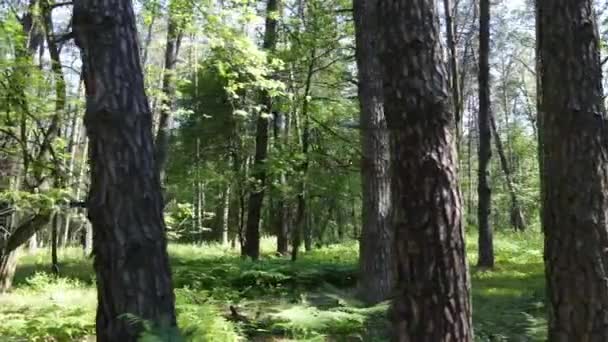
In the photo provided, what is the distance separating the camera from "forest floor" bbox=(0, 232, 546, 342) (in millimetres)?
5410

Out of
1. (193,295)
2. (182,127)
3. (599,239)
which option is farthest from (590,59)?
(182,127)

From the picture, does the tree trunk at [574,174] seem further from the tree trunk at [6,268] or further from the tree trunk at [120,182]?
the tree trunk at [6,268]

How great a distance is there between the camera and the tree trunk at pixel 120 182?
4.34m

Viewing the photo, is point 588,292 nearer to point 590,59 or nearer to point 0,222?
point 590,59

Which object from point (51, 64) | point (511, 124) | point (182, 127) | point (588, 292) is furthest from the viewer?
point (511, 124)

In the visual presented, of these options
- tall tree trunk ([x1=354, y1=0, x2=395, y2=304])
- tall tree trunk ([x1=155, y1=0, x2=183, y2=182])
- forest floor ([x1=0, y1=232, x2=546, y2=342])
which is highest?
tall tree trunk ([x1=155, y1=0, x2=183, y2=182])

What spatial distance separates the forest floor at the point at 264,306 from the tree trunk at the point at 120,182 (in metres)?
0.49

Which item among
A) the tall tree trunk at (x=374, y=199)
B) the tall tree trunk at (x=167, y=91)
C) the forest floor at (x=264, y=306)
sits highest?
the tall tree trunk at (x=167, y=91)

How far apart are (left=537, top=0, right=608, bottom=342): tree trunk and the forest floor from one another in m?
1.63

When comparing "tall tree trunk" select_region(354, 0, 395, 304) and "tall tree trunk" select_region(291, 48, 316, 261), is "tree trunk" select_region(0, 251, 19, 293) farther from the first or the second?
"tall tree trunk" select_region(354, 0, 395, 304)

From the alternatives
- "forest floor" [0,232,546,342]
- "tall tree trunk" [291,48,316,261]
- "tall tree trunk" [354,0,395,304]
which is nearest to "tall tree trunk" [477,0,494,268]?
"forest floor" [0,232,546,342]

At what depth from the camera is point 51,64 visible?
9.87m

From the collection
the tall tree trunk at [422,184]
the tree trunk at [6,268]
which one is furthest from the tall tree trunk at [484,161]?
the tall tree trunk at [422,184]

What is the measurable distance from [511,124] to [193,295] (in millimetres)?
42641
